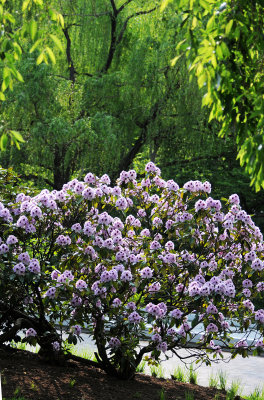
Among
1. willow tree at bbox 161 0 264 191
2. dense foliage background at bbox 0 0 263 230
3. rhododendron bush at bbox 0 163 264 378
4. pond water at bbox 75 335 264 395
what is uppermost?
dense foliage background at bbox 0 0 263 230

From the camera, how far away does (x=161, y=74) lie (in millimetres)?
16250

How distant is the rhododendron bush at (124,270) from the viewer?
6.05m

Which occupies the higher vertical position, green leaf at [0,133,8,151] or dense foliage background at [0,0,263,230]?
dense foliage background at [0,0,263,230]

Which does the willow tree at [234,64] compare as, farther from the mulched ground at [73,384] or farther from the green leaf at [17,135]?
the mulched ground at [73,384]

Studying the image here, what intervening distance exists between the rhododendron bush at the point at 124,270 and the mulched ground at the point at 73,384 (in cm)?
23

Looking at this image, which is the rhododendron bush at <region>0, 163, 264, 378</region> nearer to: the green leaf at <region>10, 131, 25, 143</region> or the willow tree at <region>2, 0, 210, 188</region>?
the green leaf at <region>10, 131, 25, 143</region>

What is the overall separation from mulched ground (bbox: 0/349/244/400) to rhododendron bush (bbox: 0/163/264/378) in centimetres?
→ 23

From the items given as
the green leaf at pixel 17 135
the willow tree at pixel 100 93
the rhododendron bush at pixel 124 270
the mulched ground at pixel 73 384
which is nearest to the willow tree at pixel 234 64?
the green leaf at pixel 17 135

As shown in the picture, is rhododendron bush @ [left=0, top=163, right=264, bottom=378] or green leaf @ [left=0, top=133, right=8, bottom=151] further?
rhododendron bush @ [left=0, top=163, right=264, bottom=378]

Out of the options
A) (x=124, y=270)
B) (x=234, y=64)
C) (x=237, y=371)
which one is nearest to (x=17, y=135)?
(x=234, y=64)

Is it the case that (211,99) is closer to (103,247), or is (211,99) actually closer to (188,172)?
(103,247)

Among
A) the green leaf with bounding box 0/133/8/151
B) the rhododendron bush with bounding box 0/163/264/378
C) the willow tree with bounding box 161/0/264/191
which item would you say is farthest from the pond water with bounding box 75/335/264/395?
the green leaf with bounding box 0/133/8/151

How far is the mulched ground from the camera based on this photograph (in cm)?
598

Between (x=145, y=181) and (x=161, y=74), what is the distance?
9.60 metres
